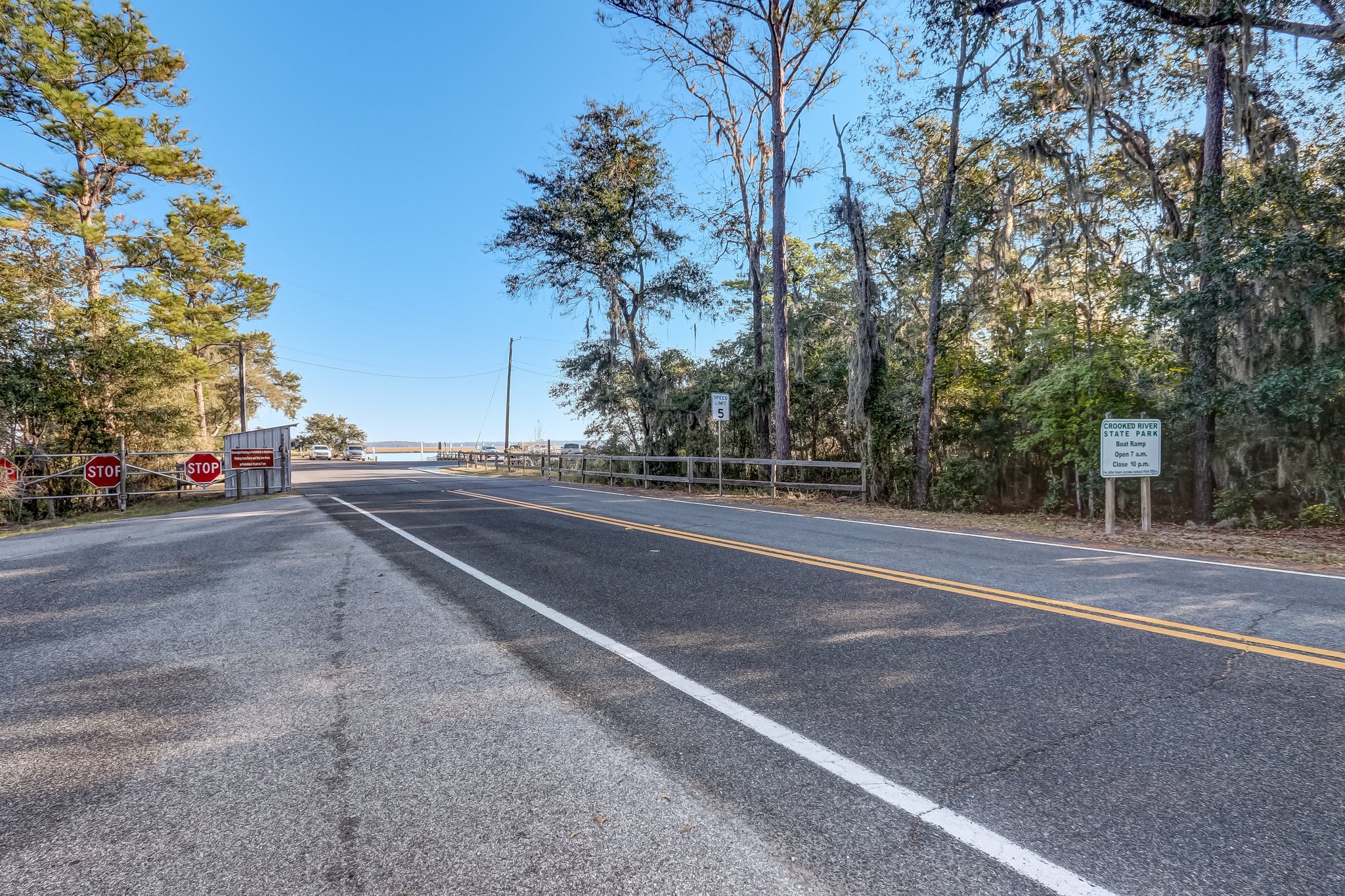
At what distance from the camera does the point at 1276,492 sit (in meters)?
9.80

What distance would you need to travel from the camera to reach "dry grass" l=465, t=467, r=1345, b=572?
22.6 feet

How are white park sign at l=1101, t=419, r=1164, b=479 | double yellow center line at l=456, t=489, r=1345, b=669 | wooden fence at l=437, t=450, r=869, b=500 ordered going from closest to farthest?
1. double yellow center line at l=456, t=489, r=1345, b=669
2. white park sign at l=1101, t=419, r=1164, b=479
3. wooden fence at l=437, t=450, r=869, b=500

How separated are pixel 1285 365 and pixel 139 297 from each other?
99.4 ft

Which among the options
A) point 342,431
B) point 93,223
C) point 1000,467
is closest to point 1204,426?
point 1000,467

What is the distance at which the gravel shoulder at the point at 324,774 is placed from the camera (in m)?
1.84

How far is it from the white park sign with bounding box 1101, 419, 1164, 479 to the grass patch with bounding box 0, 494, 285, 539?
56.3ft

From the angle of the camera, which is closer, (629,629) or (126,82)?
(629,629)

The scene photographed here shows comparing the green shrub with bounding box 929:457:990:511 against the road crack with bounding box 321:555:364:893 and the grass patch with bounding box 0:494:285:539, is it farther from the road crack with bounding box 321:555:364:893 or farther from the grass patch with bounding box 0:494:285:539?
the grass patch with bounding box 0:494:285:539

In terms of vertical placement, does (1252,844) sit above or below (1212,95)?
below

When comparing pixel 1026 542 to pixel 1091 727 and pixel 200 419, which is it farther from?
pixel 200 419

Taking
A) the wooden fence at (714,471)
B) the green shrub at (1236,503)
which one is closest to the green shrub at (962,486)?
the wooden fence at (714,471)

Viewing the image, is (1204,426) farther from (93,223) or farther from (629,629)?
(93,223)

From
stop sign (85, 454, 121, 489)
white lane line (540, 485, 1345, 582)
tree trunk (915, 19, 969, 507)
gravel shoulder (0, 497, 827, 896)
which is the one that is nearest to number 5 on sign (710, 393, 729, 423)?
white lane line (540, 485, 1345, 582)

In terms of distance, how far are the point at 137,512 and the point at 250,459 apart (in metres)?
3.08
